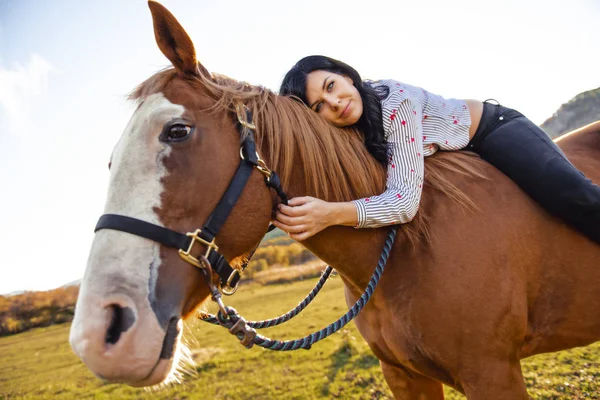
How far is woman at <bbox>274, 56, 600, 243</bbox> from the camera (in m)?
1.99

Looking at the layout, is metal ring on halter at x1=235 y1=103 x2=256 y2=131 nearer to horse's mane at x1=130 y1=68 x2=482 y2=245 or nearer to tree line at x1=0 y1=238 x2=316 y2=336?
horse's mane at x1=130 y1=68 x2=482 y2=245

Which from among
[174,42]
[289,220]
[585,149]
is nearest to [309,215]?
[289,220]

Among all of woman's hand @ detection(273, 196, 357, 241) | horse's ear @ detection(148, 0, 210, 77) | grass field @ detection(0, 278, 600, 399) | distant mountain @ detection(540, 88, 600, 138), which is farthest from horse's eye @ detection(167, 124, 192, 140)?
distant mountain @ detection(540, 88, 600, 138)

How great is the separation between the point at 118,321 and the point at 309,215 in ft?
3.22

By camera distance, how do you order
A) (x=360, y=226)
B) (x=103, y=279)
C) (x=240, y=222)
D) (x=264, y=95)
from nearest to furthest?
(x=103, y=279)
(x=240, y=222)
(x=360, y=226)
(x=264, y=95)

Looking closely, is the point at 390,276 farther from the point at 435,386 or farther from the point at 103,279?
the point at 103,279

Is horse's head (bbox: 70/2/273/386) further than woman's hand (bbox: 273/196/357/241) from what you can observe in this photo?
No

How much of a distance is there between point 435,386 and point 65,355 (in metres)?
13.1

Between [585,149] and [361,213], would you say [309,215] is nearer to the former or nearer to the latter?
[361,213]

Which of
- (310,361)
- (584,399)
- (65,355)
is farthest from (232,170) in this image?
(65,355)

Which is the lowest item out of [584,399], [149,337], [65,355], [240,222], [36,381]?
[65,355]

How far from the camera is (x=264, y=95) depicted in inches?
85.6

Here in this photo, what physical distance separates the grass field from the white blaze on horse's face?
62 centimetres

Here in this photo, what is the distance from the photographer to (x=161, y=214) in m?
1.59
